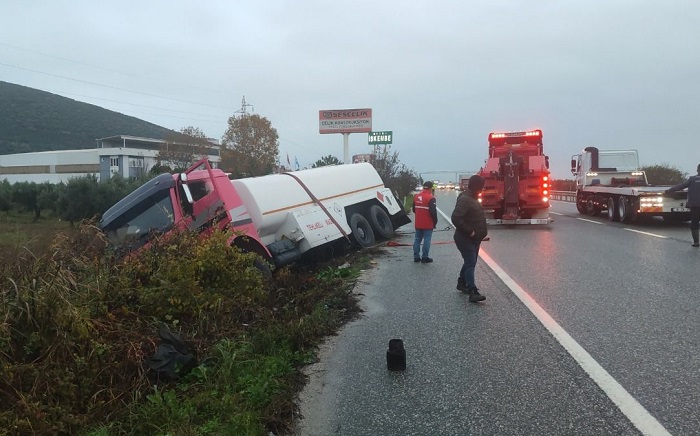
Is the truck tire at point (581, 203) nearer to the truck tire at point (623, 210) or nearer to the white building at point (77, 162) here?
the truck tire at point (623, 210)

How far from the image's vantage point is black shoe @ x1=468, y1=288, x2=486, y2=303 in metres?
7.61

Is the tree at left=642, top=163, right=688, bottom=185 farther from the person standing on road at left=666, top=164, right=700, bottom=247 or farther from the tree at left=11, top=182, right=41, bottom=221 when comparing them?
the tree at left=11, top=182, right=41, bottom=221

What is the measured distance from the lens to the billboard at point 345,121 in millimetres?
36125

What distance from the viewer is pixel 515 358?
539 centimetres

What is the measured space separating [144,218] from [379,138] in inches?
1272

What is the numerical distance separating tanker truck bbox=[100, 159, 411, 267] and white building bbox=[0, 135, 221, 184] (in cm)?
6921

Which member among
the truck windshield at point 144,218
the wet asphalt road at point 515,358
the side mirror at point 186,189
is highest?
the side mirror at point 186,189

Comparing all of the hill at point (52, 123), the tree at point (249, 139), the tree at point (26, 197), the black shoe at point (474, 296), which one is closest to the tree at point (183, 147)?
the tree at point (249, 139)

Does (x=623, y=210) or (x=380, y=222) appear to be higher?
(x=623, y=210)

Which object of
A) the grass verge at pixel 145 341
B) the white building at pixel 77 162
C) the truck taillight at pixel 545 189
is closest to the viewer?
the grass verge at pixel 145 341

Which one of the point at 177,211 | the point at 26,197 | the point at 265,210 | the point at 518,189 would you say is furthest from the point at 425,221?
the point at 26,197

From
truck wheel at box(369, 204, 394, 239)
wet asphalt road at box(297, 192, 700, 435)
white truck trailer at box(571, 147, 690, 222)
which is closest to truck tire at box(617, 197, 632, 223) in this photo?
white truck trailer at box(571, 147, 690, 222)

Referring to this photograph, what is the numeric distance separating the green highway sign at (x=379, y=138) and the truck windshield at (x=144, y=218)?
104 ft

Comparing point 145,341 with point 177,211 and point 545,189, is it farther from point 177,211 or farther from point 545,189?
point 545,189
